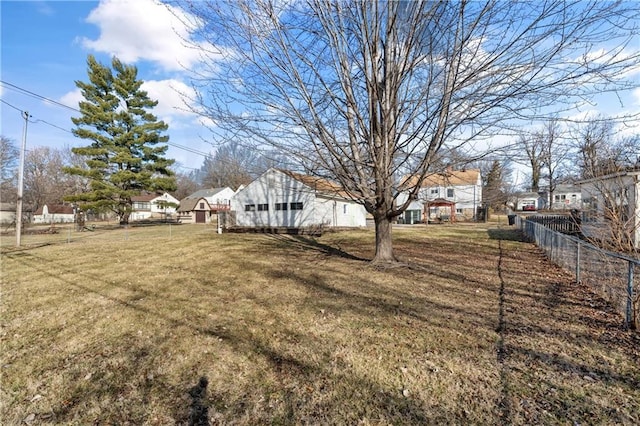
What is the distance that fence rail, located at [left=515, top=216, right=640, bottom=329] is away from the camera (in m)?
3.86

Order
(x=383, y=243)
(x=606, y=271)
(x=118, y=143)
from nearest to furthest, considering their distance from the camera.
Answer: (x=606, y=271)
(x=383, y=243)
(x=118, y=143)

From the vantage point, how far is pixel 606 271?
4.90 metres

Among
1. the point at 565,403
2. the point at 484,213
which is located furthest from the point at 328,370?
the point at 484,213

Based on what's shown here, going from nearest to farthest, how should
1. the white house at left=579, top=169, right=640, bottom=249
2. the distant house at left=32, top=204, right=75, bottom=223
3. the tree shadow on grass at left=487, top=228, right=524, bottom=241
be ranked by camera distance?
the white house at left=579, top=169, right=640, bottom=249
the tree shadow on grass at left=487, top=228, right=524, bottom=241
the distant house at left=32, top=204, right=75, bottom=223

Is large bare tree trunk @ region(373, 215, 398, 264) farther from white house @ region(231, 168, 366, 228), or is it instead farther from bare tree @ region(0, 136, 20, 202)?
bare tree @ region(0, 136, 20, 202)

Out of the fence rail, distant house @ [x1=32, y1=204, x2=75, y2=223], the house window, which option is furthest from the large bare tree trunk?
distant house @ [x1=32, y1=204, x2=75, y2=223]

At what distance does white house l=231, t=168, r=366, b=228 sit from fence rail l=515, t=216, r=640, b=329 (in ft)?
44.3

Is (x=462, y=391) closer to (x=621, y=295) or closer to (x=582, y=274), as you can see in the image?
(x=621, y=295)

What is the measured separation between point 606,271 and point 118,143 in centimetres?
3436

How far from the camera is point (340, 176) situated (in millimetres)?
6820

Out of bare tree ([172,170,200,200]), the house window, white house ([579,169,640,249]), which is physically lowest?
white house ([579,169,640,249])

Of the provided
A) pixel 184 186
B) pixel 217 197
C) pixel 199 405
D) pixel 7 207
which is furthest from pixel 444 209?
pixel 7 207

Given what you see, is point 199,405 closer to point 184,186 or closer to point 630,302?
point 630,302

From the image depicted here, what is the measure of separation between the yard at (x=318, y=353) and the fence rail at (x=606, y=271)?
23cm
